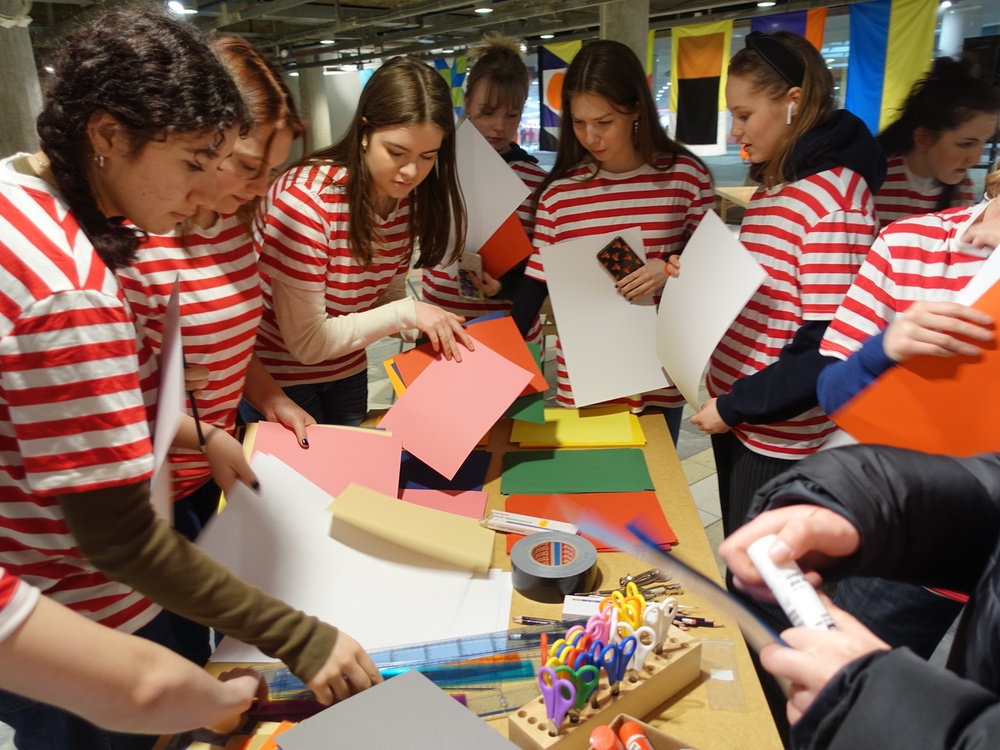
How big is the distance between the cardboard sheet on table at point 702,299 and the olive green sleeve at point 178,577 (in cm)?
97

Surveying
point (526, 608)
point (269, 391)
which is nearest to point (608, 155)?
point (269, 391)

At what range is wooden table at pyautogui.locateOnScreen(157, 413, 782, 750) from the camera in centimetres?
84

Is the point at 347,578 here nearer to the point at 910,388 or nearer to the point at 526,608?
the point at 526,608

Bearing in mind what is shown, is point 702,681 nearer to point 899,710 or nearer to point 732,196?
point 899,710

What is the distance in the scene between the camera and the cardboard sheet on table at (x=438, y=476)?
143 centimetres

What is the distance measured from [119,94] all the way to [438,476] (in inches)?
36.2

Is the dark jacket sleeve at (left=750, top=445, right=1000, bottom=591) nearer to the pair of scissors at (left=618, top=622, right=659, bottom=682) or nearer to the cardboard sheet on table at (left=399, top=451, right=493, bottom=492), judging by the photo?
the pair of scissors at (left=618, top=622, right=659, bottom=682)

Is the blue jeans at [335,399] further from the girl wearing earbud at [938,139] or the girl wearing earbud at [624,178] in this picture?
the girl wearing earbud at [938,139]

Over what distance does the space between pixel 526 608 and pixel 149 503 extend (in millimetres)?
564

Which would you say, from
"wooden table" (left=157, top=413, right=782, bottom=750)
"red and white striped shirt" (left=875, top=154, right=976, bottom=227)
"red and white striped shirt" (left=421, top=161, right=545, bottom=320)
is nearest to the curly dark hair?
"wooden table" (left=157, top=413, right=782, bottom=750)

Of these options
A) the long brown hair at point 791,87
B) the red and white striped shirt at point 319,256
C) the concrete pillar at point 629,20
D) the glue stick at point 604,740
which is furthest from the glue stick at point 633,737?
the concrete pillar at point 629,20

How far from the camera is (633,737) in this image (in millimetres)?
779

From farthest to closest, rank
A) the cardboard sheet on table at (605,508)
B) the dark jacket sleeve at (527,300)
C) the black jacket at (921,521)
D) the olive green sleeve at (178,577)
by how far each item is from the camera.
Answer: the dark jacket sleeve at (527,300) → the cardboard sheet on table at (605,508) → the olive green sleeve at (178,577) → the black jacket at (921,521)

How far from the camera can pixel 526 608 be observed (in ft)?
3.50
